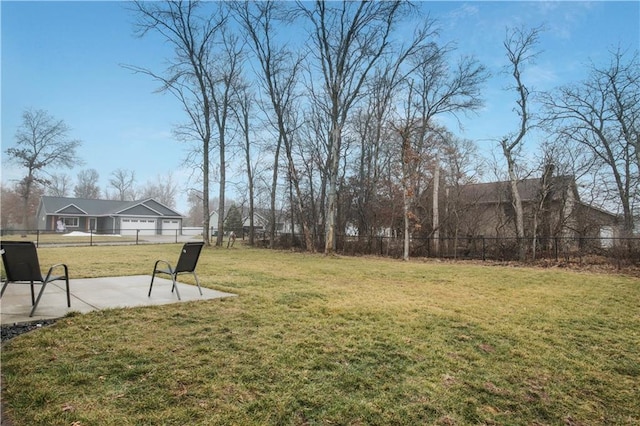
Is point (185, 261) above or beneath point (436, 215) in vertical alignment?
beneath

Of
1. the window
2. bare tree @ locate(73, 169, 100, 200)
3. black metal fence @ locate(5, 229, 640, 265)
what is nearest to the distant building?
black metal fence @ locate(5, 229, 640, 265)

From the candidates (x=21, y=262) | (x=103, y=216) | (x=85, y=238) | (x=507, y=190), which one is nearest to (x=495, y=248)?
(x=507, y=190)

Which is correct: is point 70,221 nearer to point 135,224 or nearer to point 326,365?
point 135,224

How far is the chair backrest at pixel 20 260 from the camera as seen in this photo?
158 inches

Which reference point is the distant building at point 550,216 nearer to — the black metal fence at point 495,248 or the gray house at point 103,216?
the black metal fence at point 495,248

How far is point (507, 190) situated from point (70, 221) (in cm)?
3946

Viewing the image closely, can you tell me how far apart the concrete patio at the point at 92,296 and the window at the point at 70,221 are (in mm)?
36446

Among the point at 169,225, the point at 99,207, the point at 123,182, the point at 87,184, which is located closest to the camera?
the point at 99,207

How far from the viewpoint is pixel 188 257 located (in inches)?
215

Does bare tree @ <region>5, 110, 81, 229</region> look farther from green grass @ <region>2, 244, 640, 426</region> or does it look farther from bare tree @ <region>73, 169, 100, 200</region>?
green grass @ <region>2, 244, 640, 426</region>

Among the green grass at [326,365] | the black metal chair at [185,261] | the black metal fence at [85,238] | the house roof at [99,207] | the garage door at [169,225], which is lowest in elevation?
the green grass at [326,365]

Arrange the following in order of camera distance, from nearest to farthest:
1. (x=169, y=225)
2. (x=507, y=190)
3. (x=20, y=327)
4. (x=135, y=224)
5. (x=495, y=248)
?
(x=20, y=327) < (x=495, y=248) < (x=507, y=190) < (x=135, y=224) < (x=169, y=225)

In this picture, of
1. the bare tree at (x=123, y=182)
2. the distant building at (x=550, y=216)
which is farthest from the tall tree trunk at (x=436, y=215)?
the bare tree at (x=123, y=182)

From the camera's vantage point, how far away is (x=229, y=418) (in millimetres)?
2131
